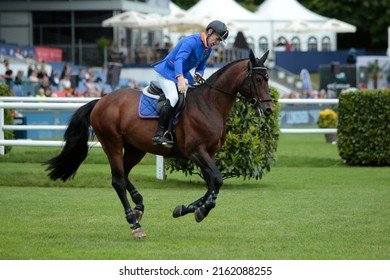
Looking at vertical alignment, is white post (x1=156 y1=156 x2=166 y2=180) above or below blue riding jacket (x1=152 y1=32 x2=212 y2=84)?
below

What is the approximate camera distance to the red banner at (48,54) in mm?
39312

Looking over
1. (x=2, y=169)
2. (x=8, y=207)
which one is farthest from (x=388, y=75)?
(x=8, y=207)

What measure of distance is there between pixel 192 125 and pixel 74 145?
67.3 inches

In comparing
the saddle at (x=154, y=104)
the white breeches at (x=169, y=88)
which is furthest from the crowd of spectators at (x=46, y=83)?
the white breeches at (x=169, y=88)

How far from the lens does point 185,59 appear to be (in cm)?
1116

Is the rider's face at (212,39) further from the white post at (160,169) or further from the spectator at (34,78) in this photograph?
the spectator at (34,78)

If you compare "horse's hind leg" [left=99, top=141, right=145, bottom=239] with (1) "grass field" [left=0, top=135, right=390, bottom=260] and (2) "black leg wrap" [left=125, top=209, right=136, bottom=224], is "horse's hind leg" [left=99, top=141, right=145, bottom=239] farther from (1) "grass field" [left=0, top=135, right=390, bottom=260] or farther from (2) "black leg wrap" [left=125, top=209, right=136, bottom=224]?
(1) "grass field" [left=0, top=135, right=390, bottom=260]

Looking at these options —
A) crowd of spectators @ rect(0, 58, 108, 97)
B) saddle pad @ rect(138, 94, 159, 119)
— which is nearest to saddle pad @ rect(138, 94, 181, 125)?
saddle pad @ rect(138, 94, 159, 119)

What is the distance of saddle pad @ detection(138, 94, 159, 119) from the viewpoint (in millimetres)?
11438

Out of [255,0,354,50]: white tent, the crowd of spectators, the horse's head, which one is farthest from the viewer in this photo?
[255,0,354,50]: white tent

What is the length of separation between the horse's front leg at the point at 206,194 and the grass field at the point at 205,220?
25cm

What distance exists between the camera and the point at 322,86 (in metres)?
35.8

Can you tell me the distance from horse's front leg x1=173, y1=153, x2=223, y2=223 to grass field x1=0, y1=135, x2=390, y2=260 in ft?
0.83

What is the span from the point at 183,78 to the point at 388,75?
36085mm
